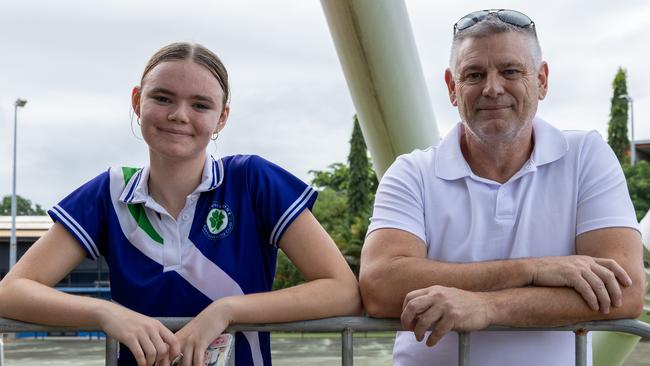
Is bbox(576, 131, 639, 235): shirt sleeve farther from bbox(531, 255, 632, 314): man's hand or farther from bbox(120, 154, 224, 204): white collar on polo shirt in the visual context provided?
bbox(120, 154, 224, 204): white collar on polo shirt

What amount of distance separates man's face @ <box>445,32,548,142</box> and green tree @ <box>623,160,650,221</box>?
26.5 m

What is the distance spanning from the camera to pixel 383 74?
327 centimetres

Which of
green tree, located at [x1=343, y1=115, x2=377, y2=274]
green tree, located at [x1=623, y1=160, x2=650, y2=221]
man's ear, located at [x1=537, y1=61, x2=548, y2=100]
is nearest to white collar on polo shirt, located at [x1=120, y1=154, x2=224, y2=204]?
man's ear, located at [x1=537, y1=61, x2=548, y2=100]

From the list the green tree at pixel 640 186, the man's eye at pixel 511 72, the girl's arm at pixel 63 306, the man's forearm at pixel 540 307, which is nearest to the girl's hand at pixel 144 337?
the girl's arm at pixel 63 306

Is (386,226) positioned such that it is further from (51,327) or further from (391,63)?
(391,63)

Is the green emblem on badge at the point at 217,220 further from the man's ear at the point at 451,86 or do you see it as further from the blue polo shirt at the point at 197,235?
the man's ear at the point at 451,86

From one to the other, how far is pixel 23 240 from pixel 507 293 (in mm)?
38681

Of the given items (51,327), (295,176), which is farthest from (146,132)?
(51,327)

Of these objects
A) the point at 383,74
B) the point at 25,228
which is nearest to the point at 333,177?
the point at 25,228

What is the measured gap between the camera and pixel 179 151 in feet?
6.89

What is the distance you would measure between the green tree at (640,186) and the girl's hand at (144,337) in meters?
27.2

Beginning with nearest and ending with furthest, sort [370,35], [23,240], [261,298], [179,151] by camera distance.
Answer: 1. [261,298]
2. [179,151]
3. [370,35]
4. [23,240]

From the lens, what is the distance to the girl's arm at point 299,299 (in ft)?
6.15

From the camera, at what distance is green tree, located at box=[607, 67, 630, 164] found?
3819cm
